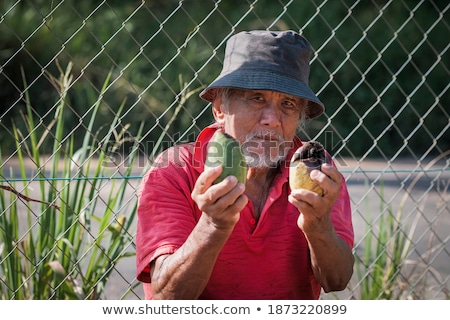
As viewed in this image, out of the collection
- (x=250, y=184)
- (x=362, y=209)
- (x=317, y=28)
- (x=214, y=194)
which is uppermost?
(x=214, y=194)

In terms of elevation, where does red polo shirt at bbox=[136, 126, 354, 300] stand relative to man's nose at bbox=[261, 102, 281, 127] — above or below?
below

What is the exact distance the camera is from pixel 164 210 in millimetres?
2141

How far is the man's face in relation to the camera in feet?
7.18

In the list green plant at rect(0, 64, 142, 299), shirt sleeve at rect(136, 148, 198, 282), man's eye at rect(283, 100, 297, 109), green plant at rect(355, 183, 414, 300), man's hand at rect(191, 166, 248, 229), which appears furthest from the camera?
green plant at rect(355, 183, 414, 300)

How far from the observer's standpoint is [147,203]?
2158 mm

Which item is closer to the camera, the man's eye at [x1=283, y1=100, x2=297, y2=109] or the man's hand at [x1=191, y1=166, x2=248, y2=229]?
the man's hand at [x1=191, y1=166, x2=248, y2=229]

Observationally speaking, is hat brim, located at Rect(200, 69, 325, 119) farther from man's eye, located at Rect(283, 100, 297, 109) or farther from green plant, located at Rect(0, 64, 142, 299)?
green plant, located at Rect(0, 64, 142, 299)

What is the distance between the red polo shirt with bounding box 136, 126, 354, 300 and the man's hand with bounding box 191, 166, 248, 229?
0.32 metres

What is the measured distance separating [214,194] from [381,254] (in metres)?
1.59

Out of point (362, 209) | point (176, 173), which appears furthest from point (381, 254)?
Answer: point (362, 209)

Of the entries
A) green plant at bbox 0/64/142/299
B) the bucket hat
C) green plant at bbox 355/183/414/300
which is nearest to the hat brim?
the bucket hat

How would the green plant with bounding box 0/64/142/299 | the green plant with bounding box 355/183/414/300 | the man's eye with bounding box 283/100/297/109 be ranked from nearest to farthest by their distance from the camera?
the man's eye with bounding box 283/100/297/109 → the green plant with bounding box 0/64/142/299 → the green plant with bounding box 355/183/414/300

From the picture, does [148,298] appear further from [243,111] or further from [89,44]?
[89,44]

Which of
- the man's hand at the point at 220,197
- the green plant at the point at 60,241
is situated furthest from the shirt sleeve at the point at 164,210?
the green plant at the point at 60,241
